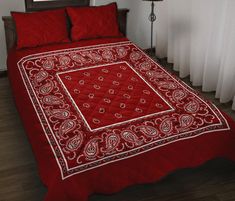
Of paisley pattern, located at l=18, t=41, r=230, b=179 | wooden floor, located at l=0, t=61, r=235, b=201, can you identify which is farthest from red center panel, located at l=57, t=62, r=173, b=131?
wooden floor, located at l=0, t=61, r=235, b=201

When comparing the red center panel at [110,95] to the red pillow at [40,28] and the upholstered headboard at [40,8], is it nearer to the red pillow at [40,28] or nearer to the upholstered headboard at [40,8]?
the red pillow at [40,28]

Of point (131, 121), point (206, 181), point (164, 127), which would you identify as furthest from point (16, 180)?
point (206, 181)

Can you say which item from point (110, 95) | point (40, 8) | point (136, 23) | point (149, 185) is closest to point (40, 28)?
point (40, 8)

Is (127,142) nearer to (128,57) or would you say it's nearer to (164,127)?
(164,127)

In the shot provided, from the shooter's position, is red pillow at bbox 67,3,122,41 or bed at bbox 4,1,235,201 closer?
bed at bbox 4,1,235,201

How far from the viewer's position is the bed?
78.6 inches

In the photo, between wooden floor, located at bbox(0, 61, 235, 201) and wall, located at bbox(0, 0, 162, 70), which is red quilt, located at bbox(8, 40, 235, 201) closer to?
wooden floor, located at bbox(0, 61, 235, 201)

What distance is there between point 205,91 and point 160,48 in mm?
959

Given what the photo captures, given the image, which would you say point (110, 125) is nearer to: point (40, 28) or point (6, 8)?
point (40, 28)

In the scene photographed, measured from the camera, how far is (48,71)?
297cm

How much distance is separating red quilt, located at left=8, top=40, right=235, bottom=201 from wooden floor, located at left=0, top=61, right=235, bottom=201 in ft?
0.80

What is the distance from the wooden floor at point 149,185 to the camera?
2.31 metres

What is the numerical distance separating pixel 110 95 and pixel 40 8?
1.56 meters

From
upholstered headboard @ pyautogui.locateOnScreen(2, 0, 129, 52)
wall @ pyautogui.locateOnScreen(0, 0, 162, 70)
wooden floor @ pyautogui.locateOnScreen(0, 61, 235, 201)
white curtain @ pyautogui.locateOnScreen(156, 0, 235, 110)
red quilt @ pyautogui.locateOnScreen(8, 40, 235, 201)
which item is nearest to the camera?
red quilt @ pyautogui.locateOnScreen(8, 40, 235, 201)
